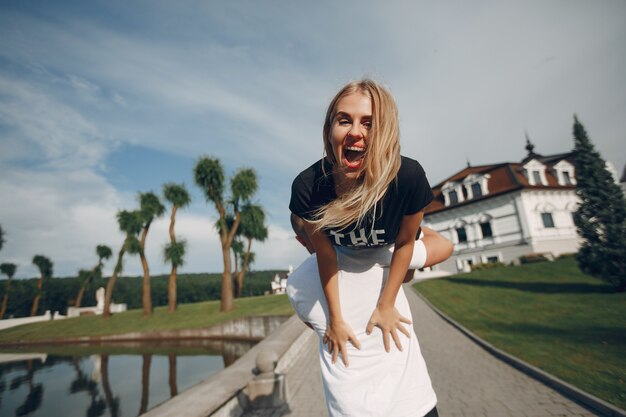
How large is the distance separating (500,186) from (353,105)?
120ft

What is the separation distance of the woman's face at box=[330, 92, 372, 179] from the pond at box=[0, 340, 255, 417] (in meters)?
10.7

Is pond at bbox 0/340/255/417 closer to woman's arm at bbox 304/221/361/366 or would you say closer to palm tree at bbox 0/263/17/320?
woman's arm at bbox 304/221/361/366

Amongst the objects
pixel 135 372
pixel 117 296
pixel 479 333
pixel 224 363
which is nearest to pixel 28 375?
pixel 135 372

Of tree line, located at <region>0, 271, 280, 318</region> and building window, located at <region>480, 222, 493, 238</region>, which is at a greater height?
building window, located at <region>480, 222, 493, 238</region>

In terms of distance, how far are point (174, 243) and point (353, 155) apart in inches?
1222

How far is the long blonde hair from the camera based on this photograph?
4.77ft

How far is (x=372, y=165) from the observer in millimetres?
1463

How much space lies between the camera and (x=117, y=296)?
6003cm

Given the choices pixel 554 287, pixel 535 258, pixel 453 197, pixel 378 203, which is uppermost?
pixel 453 197

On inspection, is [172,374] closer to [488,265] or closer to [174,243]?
[174,243]

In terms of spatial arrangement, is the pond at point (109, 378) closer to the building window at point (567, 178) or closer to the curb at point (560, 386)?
the curb at point (560, 386)

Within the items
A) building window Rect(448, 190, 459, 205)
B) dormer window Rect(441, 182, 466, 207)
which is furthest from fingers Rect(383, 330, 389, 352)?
building window Rect(448, 190, 459, 205)

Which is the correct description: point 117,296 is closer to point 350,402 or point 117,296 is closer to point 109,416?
point 109,416

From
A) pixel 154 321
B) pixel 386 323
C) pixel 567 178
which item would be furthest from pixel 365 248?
pixel 567 178
